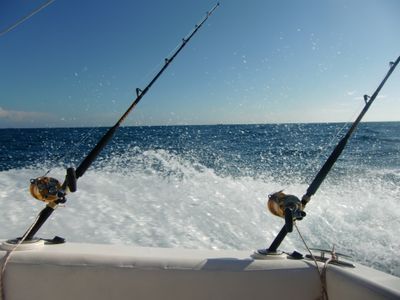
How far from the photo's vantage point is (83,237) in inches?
134

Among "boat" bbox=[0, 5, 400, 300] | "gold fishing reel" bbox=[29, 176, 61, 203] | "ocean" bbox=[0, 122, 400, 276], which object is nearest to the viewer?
"boat" bbox=[0, 5, 400, 300]

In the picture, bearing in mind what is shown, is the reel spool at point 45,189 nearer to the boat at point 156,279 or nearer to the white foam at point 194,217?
the boat at point 156,279

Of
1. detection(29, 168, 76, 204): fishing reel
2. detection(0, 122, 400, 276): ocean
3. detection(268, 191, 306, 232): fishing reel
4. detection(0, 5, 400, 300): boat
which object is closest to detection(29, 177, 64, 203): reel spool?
detection(29, 168, 76, 204): fishing reel

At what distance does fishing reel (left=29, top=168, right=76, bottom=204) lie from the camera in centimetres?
145

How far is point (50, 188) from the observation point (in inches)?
57.4

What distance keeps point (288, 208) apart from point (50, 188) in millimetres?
1002

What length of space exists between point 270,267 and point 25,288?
0.96m

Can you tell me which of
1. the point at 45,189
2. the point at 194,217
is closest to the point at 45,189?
the point at 45,189

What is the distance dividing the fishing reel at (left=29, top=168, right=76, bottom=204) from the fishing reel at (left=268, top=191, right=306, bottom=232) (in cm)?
87

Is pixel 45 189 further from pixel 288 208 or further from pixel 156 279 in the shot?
pixel 288 208

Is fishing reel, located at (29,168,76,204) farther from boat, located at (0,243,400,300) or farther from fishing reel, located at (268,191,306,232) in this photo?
fishing reel, located at (268,191,306,232)

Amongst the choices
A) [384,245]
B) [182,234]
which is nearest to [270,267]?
[182,234]

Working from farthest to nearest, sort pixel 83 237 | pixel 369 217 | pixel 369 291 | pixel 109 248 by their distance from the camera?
pixel 369 217, pixel 83 237, pixel 109 248, pixel 369 291

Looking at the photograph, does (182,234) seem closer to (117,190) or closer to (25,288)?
(117,190)
